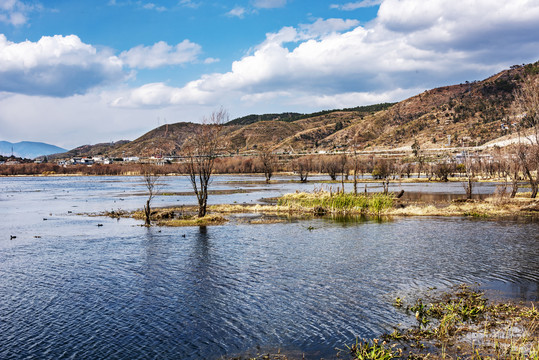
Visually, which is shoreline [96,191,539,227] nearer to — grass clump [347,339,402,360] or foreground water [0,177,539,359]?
foreground water [0,177,539,359]

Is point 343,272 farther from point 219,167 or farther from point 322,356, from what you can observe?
point 219,167

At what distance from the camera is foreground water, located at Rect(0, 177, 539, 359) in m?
13.3

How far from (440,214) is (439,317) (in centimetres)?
2985

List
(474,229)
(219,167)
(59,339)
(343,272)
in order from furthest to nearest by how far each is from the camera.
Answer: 1. (219,167)
2. (474,229)
3. (343,272)
4. (59,339)

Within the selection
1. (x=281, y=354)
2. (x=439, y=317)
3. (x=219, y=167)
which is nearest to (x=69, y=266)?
(x=281, y=354)

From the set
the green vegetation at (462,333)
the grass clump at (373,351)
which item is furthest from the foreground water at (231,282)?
the green vegetation at (462,333)

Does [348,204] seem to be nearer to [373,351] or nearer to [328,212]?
[328,212]

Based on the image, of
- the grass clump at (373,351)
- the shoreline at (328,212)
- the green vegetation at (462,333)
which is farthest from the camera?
the shoreline at (328,212)

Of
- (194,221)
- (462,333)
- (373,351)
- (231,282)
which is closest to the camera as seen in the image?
(373,351)

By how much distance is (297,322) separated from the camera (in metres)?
14.4

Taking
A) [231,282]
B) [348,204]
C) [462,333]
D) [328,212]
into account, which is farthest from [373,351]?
[348,204]

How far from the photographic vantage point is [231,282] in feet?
64.1

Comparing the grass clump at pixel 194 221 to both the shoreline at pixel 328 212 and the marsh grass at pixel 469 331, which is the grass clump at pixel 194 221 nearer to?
the shoreline at pixel 328 212

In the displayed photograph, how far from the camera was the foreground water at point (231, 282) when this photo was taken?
13.3 metres
